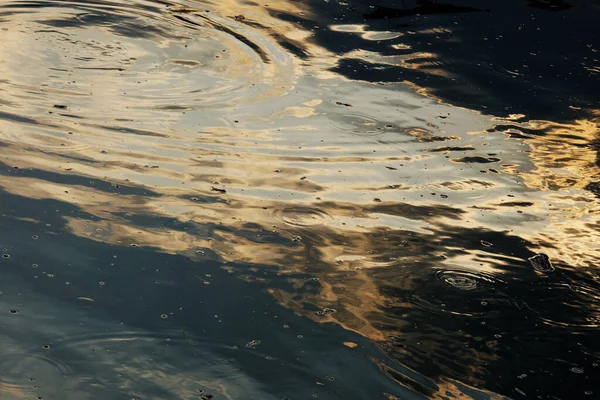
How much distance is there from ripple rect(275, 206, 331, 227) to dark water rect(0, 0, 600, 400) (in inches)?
0.7

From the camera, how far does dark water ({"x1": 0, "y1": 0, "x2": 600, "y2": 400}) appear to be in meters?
2.86

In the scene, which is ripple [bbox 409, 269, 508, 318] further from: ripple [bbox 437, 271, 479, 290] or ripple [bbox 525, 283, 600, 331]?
ripple [bbox 525, 283, 600, 331]

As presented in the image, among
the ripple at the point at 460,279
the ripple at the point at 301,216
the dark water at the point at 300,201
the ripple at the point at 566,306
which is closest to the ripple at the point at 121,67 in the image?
the dark water at the point at 300,201

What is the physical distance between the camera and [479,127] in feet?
15.3

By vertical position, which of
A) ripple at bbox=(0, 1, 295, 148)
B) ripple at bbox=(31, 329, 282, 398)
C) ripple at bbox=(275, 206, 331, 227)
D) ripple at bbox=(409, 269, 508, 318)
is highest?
ripple at bbox=(0, 1, 295, 148)

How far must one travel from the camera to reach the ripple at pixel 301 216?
370 centimetres

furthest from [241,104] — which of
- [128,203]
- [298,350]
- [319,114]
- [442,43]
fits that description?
[298,350]

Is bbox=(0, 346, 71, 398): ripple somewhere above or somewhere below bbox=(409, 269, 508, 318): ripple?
below

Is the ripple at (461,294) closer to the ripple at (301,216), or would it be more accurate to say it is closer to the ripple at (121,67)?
the ripple at (301,216)

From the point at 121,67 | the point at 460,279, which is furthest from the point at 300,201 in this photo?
the point at 121,67

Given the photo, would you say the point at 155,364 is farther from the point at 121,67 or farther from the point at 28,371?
the point at 121,67

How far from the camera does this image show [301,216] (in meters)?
Answer: 3.74

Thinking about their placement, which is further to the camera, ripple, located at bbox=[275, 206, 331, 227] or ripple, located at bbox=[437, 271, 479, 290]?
ripple, located at bbox=[275, 206, 331, 227]

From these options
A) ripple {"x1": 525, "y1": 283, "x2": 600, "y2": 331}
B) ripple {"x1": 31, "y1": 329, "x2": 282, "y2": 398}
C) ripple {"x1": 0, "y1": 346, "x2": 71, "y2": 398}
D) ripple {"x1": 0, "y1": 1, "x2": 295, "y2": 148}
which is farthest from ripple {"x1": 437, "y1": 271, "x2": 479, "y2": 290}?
ripple {"x1": 0, "y1": 1, "x2": 295, "y2": 148}
